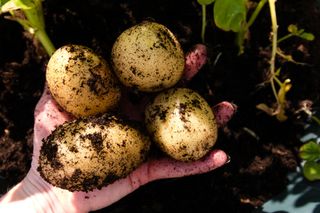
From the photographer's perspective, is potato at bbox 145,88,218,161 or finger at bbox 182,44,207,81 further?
finger at bbox 182,44,207,81

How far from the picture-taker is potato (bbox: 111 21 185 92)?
1.41m

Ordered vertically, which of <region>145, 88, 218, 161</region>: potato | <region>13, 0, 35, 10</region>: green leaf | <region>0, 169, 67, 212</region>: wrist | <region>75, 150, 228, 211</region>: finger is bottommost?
<region>75, 150, 228, 211</region>: finger

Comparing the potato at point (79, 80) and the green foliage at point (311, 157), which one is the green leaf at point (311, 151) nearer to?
the green foliage at point (311, 157)

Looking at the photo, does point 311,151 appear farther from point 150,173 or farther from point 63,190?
point 63,190

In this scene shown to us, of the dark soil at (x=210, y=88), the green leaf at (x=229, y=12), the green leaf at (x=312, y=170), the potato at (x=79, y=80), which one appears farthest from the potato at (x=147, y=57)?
the green leaf at (x=312, y=170)

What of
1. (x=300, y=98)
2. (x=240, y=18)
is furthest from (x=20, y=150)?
(x=300, y=98)

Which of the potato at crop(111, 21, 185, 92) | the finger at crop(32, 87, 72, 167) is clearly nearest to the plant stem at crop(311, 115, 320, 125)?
the potato at crop(111, 21, 185, 92)

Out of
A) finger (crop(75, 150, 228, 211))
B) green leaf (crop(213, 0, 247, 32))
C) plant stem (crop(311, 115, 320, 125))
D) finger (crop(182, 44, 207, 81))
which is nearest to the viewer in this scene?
green leaf (crop(213, 0, 247, 32))

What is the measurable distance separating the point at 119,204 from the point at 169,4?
90 cm

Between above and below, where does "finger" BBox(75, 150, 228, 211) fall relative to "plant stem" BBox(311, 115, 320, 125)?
above

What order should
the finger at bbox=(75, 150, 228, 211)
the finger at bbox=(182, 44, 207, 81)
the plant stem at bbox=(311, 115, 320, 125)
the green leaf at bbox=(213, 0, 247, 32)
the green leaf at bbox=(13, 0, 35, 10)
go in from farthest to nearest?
the plant stem at bbox=(311, 115, 320, 125) → the finger at bbox=(182, 44, 207, 81) → the finger at bbox=(75, 150, 228, 211) → the green leaf at bbox=(213, 0, 247, 32) → the green leaf at bbox=(13, 0, 35, 10)

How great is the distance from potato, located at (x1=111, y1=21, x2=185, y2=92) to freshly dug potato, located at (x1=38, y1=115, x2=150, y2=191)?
0.17 m

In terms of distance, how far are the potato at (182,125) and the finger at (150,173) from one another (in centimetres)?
7

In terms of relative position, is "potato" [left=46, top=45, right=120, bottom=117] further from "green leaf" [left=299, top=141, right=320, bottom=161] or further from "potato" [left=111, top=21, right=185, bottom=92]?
"green leaf" [left=299, top=141, right=320, bottom=161]
